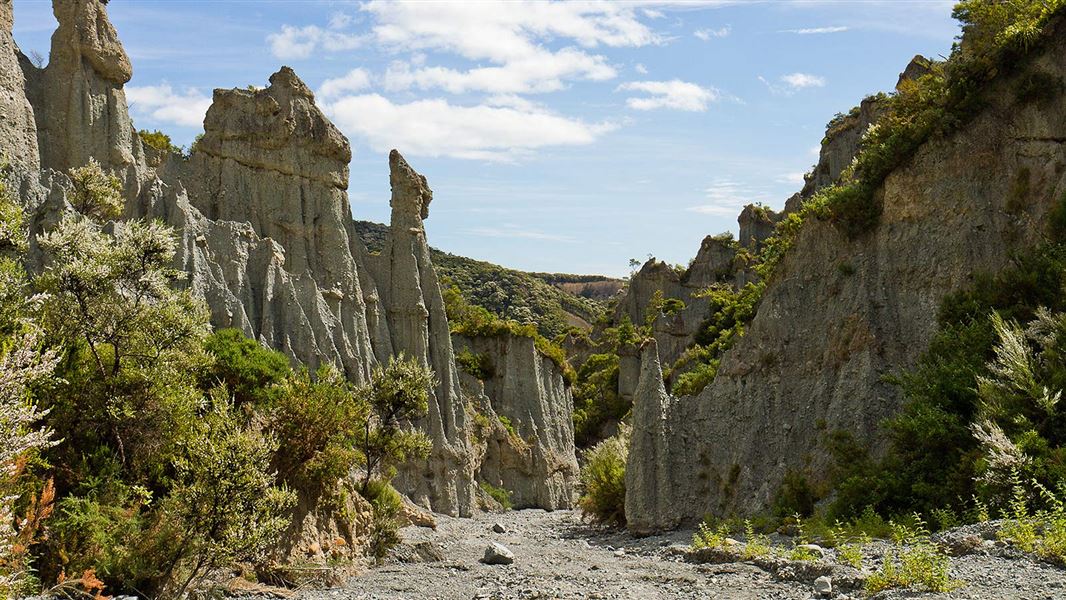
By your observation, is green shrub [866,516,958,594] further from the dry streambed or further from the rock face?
the rock face

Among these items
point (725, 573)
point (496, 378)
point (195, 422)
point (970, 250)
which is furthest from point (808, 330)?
point (496, 378)

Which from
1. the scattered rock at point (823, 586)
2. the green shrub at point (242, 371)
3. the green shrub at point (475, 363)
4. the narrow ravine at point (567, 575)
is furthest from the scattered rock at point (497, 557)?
the green shrub at point (475, 363)

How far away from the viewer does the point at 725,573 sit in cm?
1878

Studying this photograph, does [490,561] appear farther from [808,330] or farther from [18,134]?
[18,134]

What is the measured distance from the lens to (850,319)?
26.8 m

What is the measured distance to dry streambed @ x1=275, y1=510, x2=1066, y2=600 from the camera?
12805 millimetres

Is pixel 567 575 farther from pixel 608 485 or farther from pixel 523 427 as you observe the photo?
pixel 523 427

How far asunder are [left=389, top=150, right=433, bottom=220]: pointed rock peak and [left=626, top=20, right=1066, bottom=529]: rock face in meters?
25.1

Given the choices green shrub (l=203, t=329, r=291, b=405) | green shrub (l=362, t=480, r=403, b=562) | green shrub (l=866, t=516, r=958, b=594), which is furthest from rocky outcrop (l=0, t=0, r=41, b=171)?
green shrub (l=866, t=516, r=958, b=594)

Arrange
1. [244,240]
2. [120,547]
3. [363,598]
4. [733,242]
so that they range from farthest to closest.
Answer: [733,242], [244,240], [363,598], [120,547]

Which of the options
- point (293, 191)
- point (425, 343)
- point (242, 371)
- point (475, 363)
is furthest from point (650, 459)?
point (475, 363)

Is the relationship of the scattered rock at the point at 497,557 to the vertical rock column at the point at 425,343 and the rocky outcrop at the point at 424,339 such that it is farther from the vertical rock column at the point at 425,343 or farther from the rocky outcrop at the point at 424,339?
the rocky outcrop at the point at 424,339

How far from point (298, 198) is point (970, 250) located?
31.2 metres

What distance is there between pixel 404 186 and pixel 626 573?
1409 inches
